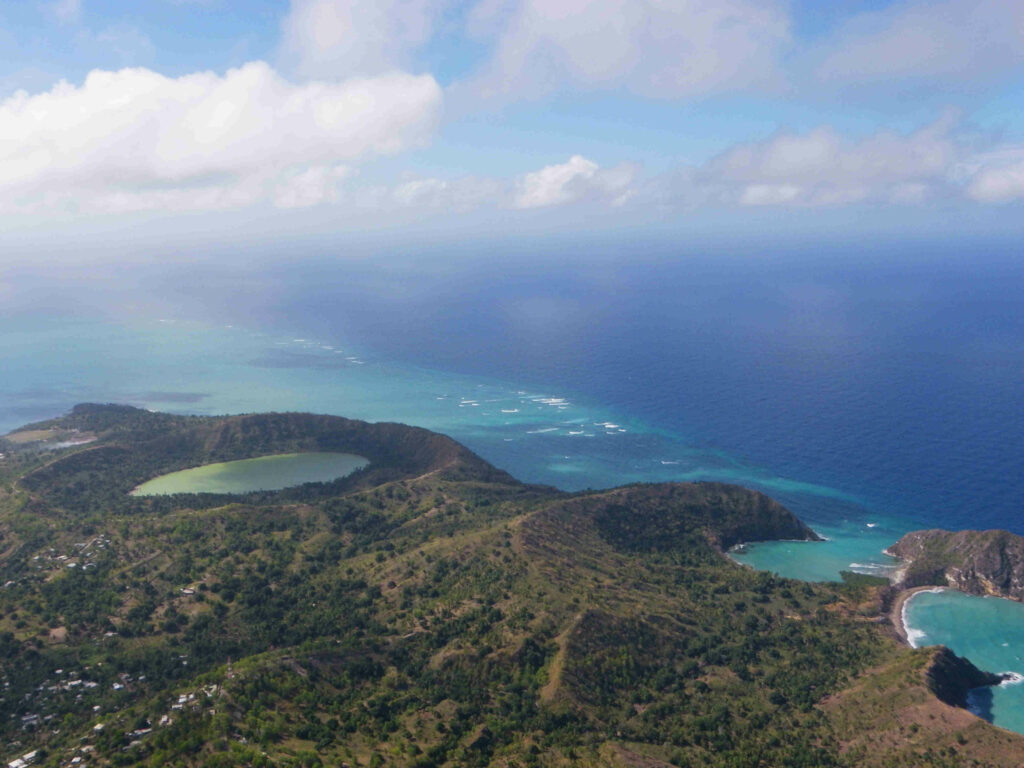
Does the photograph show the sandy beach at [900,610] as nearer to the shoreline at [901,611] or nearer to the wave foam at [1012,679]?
the shoreline at [901,611]

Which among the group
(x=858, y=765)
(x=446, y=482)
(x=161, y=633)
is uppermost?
(x=446, y=482)

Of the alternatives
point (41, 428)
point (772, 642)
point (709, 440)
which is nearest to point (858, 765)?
point (772, 642)

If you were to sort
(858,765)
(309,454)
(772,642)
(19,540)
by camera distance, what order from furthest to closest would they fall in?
(309,454) < (19,540) < (772,642) < (858,765)

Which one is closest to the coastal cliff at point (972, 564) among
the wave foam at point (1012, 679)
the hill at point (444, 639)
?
the hill at point (444, 639)

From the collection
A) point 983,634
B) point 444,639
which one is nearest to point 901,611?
point 983,634

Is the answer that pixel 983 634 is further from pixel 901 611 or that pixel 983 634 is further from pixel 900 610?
pixel 900 610

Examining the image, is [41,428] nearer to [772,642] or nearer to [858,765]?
[772,642]
